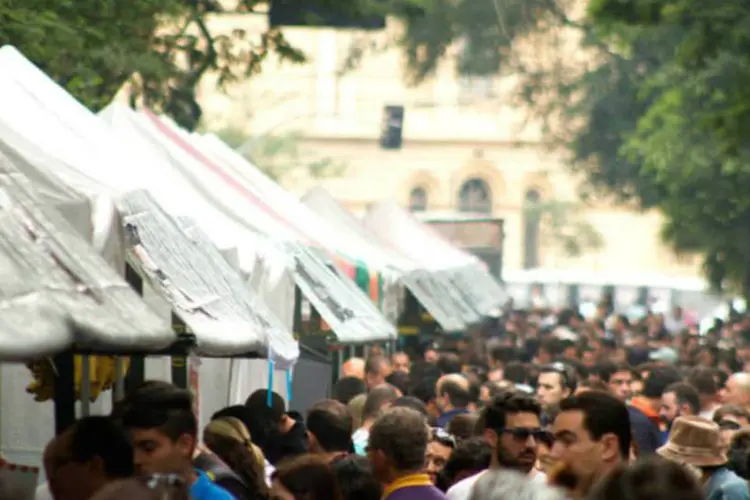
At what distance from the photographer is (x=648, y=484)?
5.32m

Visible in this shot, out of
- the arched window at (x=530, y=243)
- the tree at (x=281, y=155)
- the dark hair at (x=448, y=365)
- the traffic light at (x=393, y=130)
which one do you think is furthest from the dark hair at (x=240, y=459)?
the arched window at (x=530, y=243)

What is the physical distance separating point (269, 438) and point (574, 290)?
57940mm

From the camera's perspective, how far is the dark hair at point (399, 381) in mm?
18547

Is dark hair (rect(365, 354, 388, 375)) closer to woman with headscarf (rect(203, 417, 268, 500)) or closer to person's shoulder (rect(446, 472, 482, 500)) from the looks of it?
person's shoulder (rect(446, 472, 482, 500))

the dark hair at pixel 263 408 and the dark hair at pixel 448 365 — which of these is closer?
the dark hair at pixel 263 408

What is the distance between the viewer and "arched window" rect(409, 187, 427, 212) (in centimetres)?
9644

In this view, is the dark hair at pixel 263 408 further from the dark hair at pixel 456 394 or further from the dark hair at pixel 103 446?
the dark hair at pixel 103 446

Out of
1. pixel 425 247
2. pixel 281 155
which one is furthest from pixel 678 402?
pixel 281 155

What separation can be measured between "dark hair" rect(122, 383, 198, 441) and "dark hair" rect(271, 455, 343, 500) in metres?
0.51

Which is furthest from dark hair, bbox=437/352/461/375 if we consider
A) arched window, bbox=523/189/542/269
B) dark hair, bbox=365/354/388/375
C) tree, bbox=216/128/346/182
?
arched window, bbox=523/189/542/269

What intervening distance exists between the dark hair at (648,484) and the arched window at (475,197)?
90.6 metres

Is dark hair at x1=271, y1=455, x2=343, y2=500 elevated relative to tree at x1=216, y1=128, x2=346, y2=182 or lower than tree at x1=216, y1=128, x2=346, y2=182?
lower

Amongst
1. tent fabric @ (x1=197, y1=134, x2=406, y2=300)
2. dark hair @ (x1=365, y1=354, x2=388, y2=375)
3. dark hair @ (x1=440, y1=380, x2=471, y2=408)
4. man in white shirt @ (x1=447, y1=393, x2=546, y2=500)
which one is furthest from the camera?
tent fabric @ (x1=197, y1=134, x2=406, y2=300)

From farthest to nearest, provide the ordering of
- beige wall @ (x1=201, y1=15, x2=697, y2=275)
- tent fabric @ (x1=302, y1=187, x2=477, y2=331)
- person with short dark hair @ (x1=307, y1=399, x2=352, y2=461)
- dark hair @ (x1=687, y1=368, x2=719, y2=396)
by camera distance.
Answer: beige wall @ (x1=201, y1=15, x2=697, y2=275)
tent fabric @ (x1=302, y1=187, x2=477, y2=331)
dark hair @ (x1=687, y1=368, x2=719, y2=396)
person with short dark hair @ (x1=307, y1=399, x2=352, y2=461)
